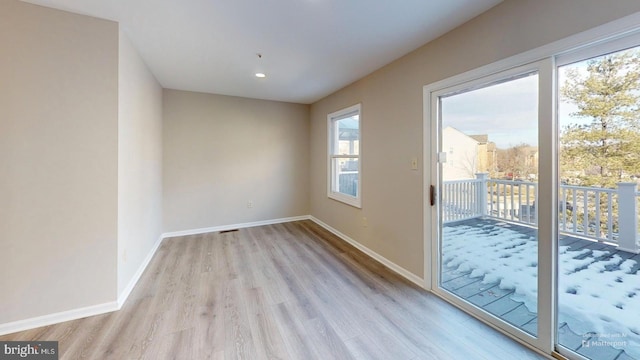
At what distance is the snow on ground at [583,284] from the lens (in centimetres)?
144

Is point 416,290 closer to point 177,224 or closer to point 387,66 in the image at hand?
point 387,66

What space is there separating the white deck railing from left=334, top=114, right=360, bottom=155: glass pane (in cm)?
190

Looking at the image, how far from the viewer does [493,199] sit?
2.05m

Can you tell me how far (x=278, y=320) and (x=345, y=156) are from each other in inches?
108

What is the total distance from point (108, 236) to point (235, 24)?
209 centimetres

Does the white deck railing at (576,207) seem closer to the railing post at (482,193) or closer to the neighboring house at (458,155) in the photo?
the railing post at (482,193)

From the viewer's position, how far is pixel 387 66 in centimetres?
296

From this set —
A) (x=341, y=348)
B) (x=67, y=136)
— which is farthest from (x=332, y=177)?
(x=67, y=136)

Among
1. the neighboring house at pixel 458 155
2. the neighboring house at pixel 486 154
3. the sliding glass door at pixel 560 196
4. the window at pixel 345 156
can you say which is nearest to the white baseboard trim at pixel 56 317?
the window at pixel 345 156

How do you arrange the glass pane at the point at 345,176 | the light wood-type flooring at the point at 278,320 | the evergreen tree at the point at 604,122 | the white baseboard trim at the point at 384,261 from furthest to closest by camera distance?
the glass pane at the point at 345,176, the white baseboard trim at the point at 384,261, the light wood-type flooring at the point at 278,320, the evergreen tree at the point at 604,122

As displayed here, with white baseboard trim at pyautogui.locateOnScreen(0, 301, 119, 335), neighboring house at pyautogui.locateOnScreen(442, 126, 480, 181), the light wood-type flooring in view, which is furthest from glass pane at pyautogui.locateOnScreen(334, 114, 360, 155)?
white baseboard trim at pyautogui.locateOnScreen(0, 301, 119, 335)

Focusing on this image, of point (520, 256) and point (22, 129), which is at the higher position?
point (22, 129)

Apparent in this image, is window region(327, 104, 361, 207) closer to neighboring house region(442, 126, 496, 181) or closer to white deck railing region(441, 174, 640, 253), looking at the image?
neighboring house region(442, 126, 496, 181)

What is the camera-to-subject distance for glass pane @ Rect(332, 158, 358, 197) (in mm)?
3959
